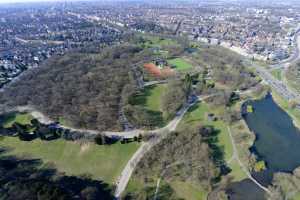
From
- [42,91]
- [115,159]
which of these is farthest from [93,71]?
[115,159]

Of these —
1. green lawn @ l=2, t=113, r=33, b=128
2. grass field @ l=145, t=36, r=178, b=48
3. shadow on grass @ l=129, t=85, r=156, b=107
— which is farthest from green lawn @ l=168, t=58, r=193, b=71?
green lawn @ l=2, t=113, r=33, b=128

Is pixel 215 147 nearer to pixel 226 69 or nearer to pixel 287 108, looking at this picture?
pixel 287 108

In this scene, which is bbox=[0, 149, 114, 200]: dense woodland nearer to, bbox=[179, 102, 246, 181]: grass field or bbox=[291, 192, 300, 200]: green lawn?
bbox=[179, 102, 246, 181]: grass field

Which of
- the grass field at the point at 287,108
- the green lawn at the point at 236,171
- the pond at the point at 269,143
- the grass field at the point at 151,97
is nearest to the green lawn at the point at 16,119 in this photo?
the grass field at the point at 151,97

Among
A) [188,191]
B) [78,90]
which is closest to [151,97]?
[78,90]

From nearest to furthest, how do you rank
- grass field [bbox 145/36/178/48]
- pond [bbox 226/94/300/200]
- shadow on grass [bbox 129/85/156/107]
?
pond [bbox 226/94/300/200]
shadow on grass [bbox 129/85/156/107]
grass field [bbox 145/36/178/48]

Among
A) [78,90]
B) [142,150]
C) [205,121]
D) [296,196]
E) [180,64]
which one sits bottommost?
[142,150]
